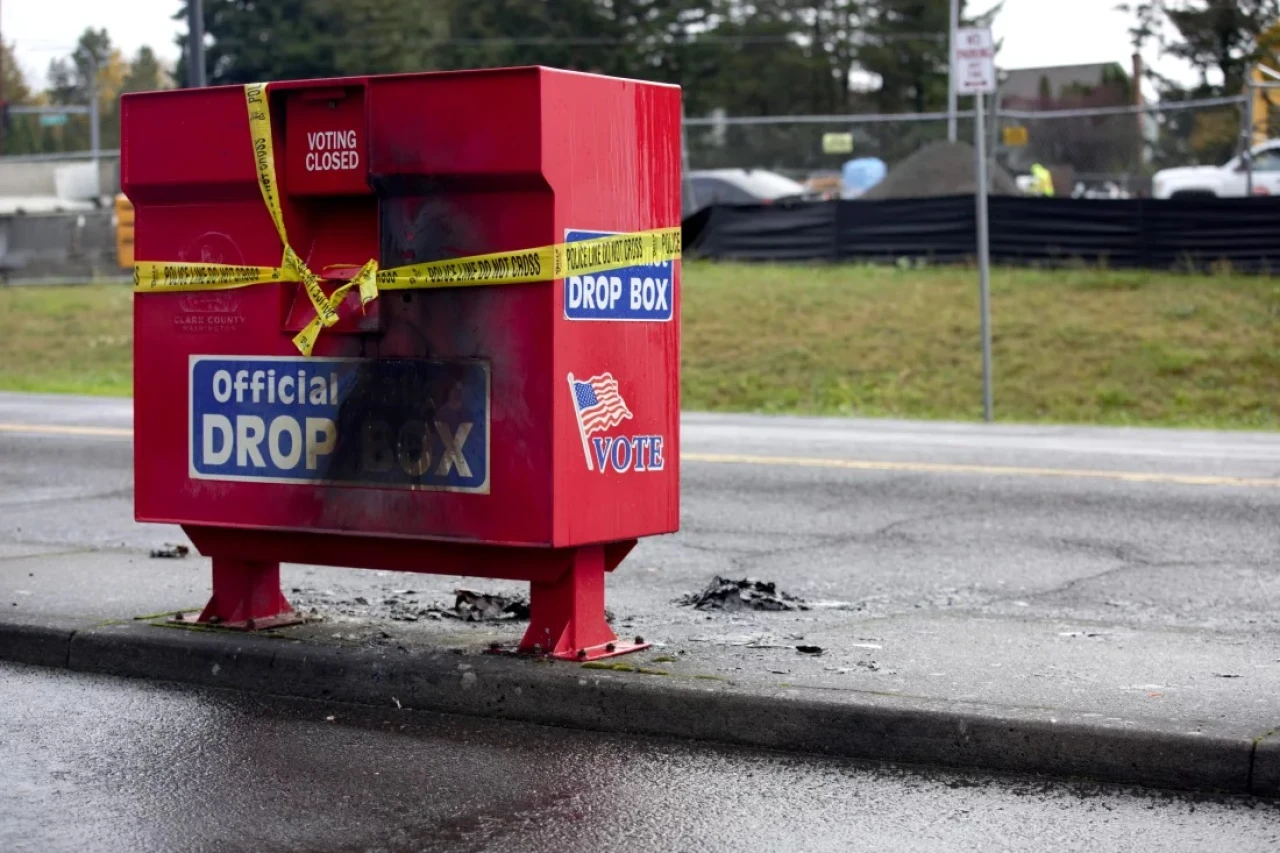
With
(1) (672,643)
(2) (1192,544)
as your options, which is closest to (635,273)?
(1) (672,643)

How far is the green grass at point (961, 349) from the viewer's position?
56.9 feet

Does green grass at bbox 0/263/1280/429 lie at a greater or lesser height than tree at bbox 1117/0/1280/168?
lesser

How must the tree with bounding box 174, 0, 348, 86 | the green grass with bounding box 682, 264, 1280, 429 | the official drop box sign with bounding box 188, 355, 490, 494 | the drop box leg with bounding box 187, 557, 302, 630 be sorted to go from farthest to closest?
the tree with bounding box 174, 0, 348, 86 < the green grass with bounding box 682, 264, 1280, 429 < the drop box leg with bounding box 187, 557, 302, 630 < the official drop box sign with bounding box 188, 355, 490, 494

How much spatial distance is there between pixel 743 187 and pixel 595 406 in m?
27.1

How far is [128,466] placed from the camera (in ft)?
38.2

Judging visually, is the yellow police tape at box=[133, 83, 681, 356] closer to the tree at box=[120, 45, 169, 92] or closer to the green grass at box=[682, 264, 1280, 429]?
the green grass at box=[682, 264, 1280, 429]

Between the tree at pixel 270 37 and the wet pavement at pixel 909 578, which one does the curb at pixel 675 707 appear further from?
the tree at pixel 270 37

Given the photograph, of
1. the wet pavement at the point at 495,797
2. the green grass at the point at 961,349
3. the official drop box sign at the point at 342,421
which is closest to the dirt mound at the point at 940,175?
the green grass at the point at 961,349

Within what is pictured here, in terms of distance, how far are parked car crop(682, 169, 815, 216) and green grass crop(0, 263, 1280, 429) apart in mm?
8465

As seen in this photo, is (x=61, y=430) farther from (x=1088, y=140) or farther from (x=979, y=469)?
(x=1088, y=140)

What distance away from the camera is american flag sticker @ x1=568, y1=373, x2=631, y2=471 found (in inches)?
203

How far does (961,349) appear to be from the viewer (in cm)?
1902

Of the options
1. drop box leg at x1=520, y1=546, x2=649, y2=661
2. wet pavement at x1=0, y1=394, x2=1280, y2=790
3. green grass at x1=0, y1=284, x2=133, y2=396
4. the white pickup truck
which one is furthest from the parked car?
drop box leg at x1=520, y1=546, x2=649, y2=661

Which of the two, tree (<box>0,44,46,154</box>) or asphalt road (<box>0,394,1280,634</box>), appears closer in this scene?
asphalt road (<box>0,394,1280,634</box>)
